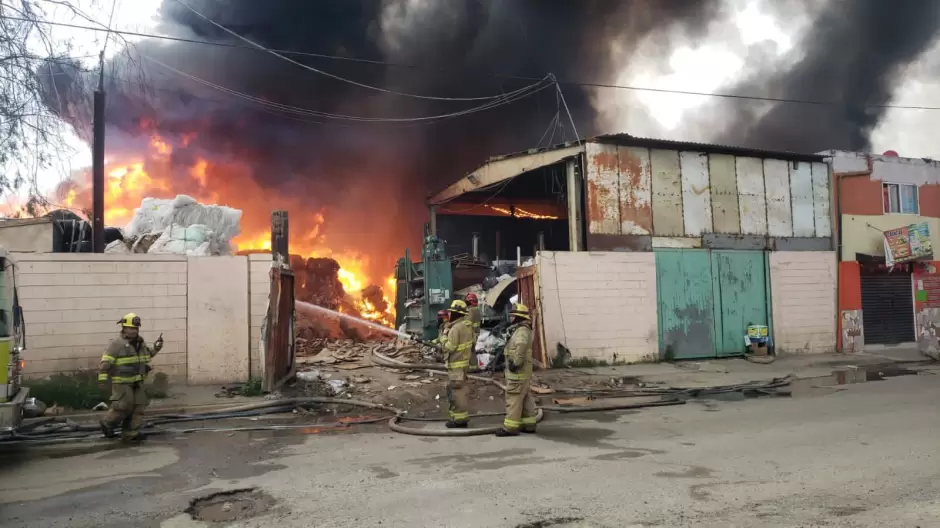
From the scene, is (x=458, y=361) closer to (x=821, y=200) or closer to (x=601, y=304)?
(x=601, y=304)

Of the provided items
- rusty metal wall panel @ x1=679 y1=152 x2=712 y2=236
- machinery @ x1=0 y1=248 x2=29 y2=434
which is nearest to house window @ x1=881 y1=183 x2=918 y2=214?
rusty metal wall panel @ x1=679 y1=152 x2=712 y2=236

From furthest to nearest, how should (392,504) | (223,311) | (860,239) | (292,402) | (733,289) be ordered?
(860,239), (733,289), (223,311), (292,402), (392,504)

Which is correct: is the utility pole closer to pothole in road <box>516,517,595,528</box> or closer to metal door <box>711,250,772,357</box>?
pothole in road <box>516,517,595,528</box>

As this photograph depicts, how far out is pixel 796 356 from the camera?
48.3ft

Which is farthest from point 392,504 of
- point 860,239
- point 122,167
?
point 122,167

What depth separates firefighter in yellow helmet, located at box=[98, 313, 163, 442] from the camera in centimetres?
627

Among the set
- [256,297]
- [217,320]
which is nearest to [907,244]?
[256,297]

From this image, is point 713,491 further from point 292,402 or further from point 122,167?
point 122,167

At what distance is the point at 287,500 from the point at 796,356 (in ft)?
47.2

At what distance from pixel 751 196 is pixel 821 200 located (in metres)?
2.47

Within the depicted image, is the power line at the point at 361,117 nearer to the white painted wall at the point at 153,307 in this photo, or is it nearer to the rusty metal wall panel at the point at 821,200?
the rusty metal wall panel at the point at 821,200

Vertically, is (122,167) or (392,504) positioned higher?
(122,167)

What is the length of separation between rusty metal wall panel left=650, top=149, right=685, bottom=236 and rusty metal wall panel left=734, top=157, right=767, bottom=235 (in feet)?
6.38

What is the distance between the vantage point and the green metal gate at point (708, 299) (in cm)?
1380
